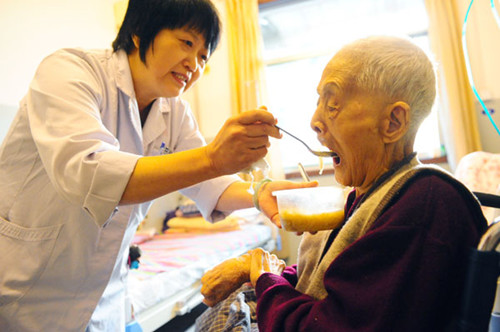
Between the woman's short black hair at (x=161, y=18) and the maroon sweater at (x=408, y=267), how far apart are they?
872 millimetres

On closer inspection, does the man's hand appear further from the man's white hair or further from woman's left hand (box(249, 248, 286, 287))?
the man's white hair

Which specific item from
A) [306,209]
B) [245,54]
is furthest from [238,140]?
[245,54]

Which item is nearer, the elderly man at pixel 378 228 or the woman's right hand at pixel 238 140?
the elderly man at pixel 378 228

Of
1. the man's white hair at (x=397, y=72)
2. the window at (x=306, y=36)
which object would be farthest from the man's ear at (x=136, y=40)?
the window at (x=306, y=36)

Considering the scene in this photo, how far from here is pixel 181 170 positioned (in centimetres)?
84

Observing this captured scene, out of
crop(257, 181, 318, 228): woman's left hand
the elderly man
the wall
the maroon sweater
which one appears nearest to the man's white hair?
the elderly man

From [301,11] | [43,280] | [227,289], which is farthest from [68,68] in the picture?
[301,11]

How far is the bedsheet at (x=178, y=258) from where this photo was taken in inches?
75.4

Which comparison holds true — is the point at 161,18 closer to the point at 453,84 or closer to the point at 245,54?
the point at 245,54

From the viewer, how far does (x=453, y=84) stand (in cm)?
317

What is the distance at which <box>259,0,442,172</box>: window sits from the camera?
11.8 feet

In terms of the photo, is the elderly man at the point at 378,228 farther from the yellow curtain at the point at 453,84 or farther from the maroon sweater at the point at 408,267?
the yellow curtain at the point at 453,84

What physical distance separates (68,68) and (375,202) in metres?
0.87

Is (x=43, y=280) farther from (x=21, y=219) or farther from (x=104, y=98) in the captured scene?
(x=104, y=98)
